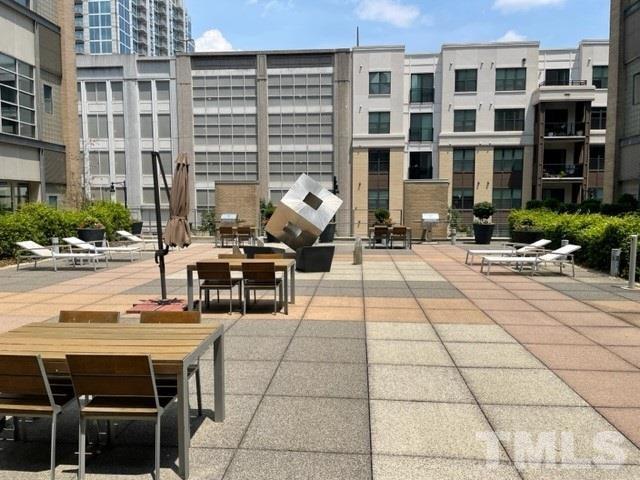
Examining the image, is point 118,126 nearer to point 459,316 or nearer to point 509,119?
point 509,119

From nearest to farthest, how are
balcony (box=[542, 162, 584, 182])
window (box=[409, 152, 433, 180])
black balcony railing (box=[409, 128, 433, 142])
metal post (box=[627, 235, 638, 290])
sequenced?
metal post (box=[627, 235, 638, 290]) < balcony (box=[542, 162, 584, 182]) < black balcony railing (box=[409, 128, 433, 142]) < window (box=[409, 152, 433, 180])

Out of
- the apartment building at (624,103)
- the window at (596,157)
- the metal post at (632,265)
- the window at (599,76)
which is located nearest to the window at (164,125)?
the apartment building at (624,103)

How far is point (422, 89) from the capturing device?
48.7 metres

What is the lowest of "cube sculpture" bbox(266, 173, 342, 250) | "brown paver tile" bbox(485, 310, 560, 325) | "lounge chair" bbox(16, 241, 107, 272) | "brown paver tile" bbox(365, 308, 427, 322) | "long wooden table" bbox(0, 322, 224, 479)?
"brown paver tile" bbox(365, 308, 427, 322)

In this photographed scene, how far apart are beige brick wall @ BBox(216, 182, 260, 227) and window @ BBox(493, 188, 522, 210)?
25.9 m

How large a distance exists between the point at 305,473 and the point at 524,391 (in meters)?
2.68

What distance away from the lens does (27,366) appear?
3453 mm

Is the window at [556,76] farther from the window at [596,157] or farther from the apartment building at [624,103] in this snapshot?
the apartment building at [624,103]

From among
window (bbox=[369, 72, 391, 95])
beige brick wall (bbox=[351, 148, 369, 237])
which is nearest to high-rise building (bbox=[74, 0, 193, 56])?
window (bbox=[369, 72, 391, 95])

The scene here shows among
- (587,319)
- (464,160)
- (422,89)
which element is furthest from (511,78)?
(587,319)

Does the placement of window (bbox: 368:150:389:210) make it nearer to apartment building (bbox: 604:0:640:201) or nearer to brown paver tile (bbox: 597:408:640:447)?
apartment building (bbox: 604:0:640:201)

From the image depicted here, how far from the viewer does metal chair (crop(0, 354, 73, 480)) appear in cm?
344

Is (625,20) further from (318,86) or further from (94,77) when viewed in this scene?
(94,77)

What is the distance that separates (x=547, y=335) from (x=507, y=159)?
43.1 meters
